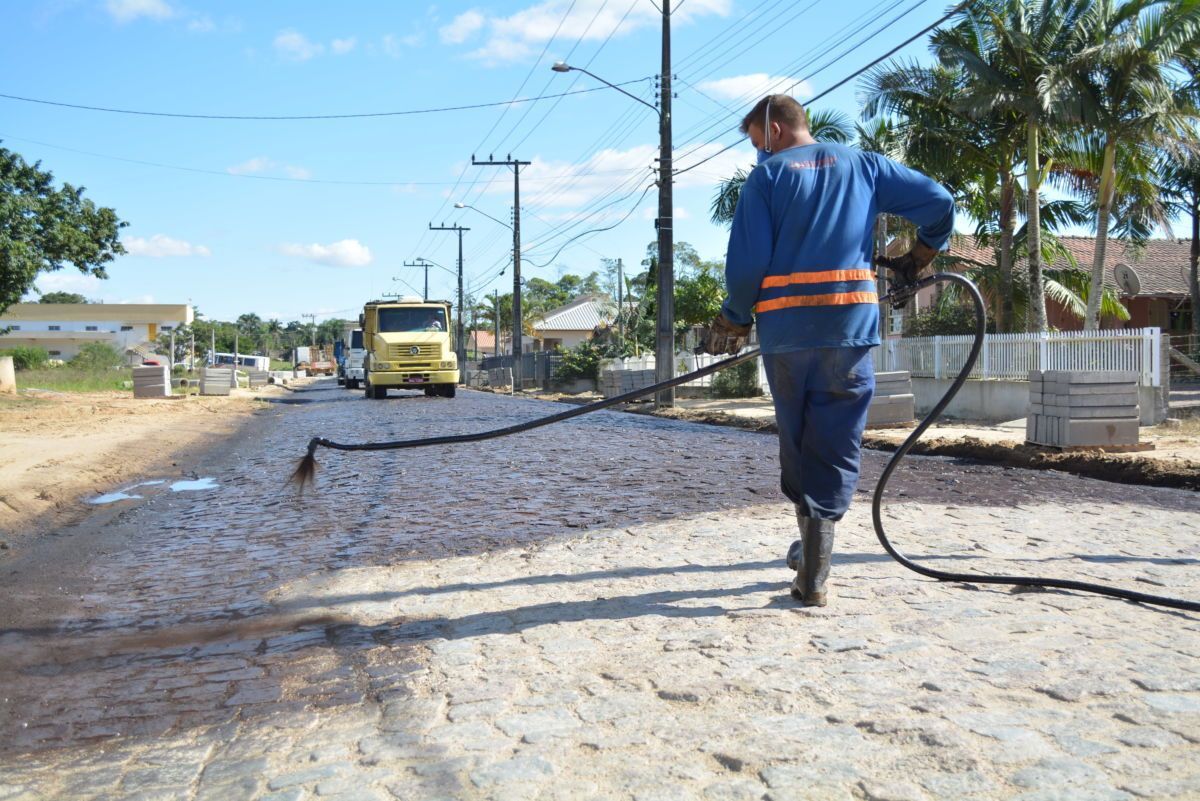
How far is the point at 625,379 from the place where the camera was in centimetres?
3155

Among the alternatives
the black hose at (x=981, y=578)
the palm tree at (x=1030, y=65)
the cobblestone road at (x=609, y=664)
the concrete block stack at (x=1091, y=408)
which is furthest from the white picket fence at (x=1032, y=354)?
the black hose at (x=981, y=578)

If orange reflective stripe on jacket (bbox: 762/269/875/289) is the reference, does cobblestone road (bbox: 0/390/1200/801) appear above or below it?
below

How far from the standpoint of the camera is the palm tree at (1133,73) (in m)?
19.8

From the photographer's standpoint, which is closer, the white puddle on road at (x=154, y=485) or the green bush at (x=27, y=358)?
the white puddle on road at (x=154, y=485)

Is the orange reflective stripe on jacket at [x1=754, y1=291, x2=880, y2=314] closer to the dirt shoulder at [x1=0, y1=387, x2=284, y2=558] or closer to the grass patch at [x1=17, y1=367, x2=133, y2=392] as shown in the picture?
the dirt shoulder at [x1=0, y1=387, x2=284, y2=558]

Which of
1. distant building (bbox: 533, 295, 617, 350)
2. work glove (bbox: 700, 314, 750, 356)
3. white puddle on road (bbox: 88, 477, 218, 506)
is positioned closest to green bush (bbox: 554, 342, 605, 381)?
white puddle on road (bbox: 88, 477, 218, 506)

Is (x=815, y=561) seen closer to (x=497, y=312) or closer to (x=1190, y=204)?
(x=1190, y=204)

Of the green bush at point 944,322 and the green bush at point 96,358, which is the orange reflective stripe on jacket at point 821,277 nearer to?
the green bush at point 944,322

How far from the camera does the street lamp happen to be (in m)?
24.9

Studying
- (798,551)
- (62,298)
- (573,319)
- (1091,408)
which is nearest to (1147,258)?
(1091,408)

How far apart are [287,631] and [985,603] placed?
2.80 m

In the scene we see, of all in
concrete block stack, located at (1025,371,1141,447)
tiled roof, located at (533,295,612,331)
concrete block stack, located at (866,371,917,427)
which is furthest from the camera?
tiled roof, located at (533,295,612,331)

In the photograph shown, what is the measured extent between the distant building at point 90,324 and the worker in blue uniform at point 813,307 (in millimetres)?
84043

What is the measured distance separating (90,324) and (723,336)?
3652 inches
